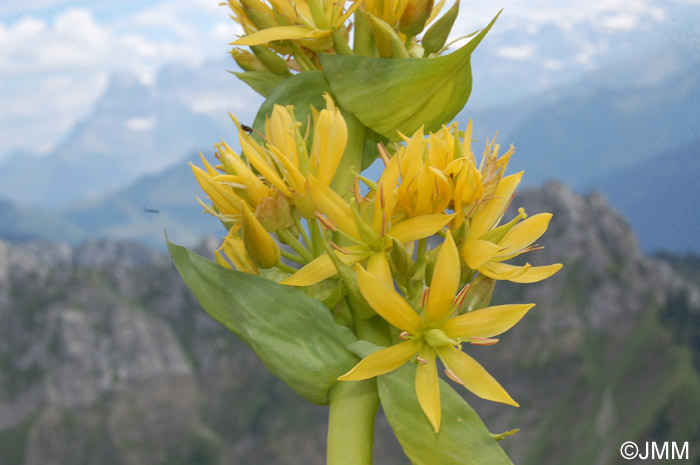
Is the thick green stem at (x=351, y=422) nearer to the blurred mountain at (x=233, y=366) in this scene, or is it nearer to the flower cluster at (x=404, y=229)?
the flower cluster at (x=404, y=229)

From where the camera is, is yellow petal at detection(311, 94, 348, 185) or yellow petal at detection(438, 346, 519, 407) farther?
yellow petal at detection(311, 94, 348, 185)

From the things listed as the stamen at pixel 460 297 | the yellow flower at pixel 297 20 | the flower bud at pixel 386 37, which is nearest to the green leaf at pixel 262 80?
the yellow flower at pixel 297 20

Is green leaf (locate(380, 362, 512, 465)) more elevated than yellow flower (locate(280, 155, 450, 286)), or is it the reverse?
yellow flower (locate(280, 155, 450, 286))

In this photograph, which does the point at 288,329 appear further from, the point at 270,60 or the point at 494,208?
the point at 270,60

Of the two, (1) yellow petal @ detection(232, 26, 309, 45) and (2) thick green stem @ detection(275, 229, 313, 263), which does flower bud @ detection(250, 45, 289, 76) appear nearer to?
(1) yellow petal @ detection(232, 26, 309, 45)

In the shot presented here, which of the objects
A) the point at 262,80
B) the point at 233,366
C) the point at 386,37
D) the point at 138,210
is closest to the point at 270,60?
the point at 262,80

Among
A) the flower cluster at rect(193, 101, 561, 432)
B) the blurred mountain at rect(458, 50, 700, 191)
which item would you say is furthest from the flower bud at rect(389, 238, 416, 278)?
the blurred mountain at rect(458, 50, 700, 191)

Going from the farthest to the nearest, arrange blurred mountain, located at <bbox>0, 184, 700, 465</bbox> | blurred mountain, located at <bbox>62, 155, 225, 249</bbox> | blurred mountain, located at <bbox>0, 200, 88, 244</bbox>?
blurred mountain, located at <bbox>62, 155, 225, 249</bbox>
blurred mountain, located at <bbox>0, 200, 88, 244</bbox>
blurred mountain, located at <bbox>0, 184, 700, 465</bbox>
